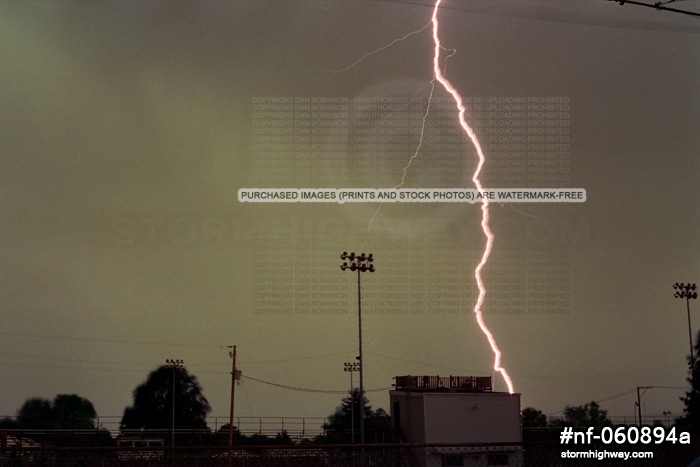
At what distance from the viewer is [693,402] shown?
3312cm

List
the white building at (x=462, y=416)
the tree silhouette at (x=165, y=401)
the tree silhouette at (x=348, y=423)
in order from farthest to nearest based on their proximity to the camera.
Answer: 1. the tree silhouette at (x=165, y=401)
2. the tree silhouette at (x=348, y=423)
3. the white building at (x=462, y=416)

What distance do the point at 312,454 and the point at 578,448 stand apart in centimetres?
216

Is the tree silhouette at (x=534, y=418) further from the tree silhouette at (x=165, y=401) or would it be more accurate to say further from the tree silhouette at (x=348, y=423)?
the tree silhouette at (x=165, y=401)

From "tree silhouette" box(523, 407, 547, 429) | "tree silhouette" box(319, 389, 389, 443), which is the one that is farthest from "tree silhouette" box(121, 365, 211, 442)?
"tree silhouette" box(523, 407, 547, 429)

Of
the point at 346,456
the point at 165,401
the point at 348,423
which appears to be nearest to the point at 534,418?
the point at 348,423

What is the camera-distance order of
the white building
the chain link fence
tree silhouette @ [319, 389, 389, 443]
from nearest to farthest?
1. the chain link fence
2. the white building
3. tree silhouette @ [319, 389, 389, 443]

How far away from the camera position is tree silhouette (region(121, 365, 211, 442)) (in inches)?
2032

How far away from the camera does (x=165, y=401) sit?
52.9m

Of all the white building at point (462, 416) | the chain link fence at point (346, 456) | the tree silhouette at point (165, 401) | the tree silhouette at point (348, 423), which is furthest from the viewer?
the tree silhouette at point (165, 401)

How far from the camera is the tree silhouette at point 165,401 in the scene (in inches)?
2032

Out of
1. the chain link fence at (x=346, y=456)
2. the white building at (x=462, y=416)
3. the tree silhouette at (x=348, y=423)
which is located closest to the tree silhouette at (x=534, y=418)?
the tree silhouette at (x=348, y=423)

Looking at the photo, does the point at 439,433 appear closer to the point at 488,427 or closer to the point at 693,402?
the point at 488,427

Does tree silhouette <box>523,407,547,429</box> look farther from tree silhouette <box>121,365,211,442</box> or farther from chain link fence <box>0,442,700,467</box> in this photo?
chain link fence <box>0,442,700,467</box>

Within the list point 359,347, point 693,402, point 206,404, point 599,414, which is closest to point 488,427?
point 359,347
